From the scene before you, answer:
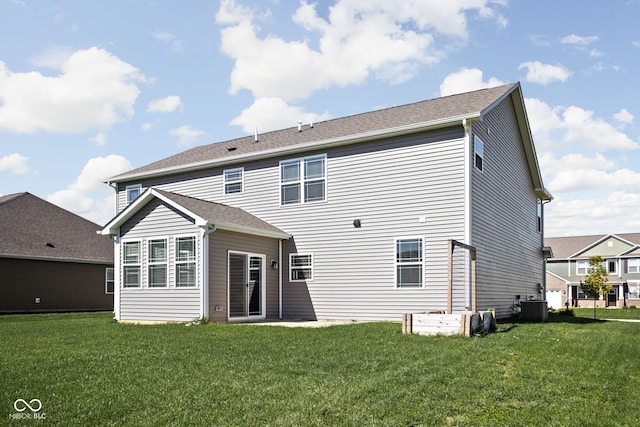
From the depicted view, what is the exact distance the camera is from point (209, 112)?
14.5 m

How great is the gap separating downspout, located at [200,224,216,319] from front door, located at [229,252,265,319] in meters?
0.99

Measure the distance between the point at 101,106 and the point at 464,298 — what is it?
11326 mm

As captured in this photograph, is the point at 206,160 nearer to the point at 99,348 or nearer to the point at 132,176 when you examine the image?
the point at 132,176

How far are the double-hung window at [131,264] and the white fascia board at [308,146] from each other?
145 inches

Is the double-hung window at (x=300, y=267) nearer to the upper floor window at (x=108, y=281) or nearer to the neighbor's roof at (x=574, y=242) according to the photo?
the upper floor window at (x=108, y=281)

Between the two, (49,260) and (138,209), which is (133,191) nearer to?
(138,209)

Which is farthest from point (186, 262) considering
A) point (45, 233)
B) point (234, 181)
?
point (45, 233)

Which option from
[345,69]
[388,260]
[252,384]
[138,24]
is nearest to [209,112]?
[138,24]

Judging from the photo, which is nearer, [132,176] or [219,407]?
[219,407]

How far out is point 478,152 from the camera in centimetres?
1438

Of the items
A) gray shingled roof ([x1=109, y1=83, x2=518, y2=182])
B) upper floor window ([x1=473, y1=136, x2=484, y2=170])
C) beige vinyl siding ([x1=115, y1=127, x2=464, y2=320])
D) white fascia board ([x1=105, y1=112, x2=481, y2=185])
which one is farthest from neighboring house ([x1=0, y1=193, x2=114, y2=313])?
upper floor window ([x1=473, y1=136, x2=484, y2=170])

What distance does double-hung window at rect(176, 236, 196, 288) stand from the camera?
14.3 m

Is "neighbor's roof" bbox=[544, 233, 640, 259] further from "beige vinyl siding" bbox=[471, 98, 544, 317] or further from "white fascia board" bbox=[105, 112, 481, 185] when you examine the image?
"white fascia board" bbox=[105, 112, 481, 185]

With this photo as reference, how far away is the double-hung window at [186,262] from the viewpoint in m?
14.3
